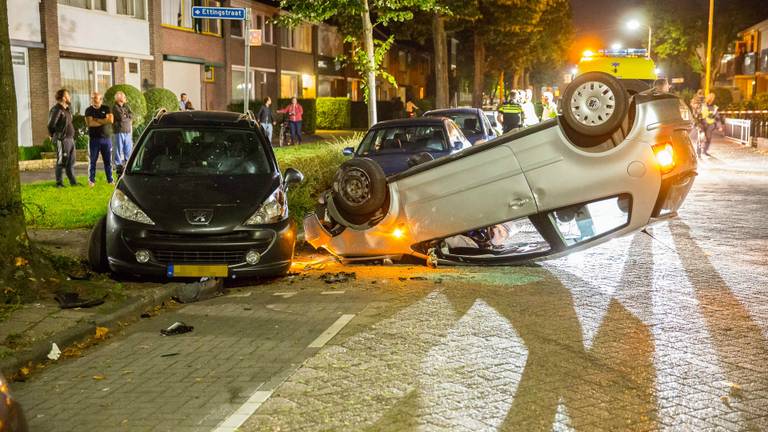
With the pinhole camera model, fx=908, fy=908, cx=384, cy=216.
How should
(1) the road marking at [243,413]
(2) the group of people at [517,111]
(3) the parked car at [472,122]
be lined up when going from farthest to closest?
(2) the group of people at [517,111] < (3) the parked car at [472,122] < (1) the road marking at [243,413]

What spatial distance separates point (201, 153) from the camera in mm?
10430

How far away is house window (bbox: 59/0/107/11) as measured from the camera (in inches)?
1130

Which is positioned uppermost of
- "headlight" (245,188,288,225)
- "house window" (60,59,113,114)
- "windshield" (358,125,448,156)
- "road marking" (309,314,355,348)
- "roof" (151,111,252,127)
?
"house window" (60,59,113,114)

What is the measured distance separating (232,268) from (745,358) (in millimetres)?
4903

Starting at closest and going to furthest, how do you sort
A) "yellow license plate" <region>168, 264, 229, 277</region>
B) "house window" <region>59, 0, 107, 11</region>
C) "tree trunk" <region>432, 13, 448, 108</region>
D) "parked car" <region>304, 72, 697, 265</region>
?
"parked car" <region>304, 72, 697, 265</region> < "yellow license plate" <region>168, 264, 229, 277</region> < "house window" <region>59, 0, 107, 11</region> < "tree trunk" <region>432, 13, 448, 108</region>

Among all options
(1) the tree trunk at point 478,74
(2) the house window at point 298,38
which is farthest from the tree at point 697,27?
(2) the house window at point 298,38

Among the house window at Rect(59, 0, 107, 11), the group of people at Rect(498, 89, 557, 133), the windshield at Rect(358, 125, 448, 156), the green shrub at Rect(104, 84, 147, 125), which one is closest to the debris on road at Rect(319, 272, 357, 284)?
the windshield at Rect(358, 125, 448, 156)

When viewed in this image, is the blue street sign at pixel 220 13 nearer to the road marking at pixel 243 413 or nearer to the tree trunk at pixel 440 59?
the road marking at pixel 243 413

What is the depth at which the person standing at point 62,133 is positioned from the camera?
1747cm

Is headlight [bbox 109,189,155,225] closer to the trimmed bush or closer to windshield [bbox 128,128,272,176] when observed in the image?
windshield [bbox 128,128,272,176]

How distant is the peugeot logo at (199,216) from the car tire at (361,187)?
1.46 meters

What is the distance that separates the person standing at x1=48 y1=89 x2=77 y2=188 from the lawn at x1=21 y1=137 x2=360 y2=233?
44 cm

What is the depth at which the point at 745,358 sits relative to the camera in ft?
20.9

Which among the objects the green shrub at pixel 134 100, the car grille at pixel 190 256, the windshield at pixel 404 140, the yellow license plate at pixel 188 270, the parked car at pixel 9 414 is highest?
the green shrub at pixel 134 100
